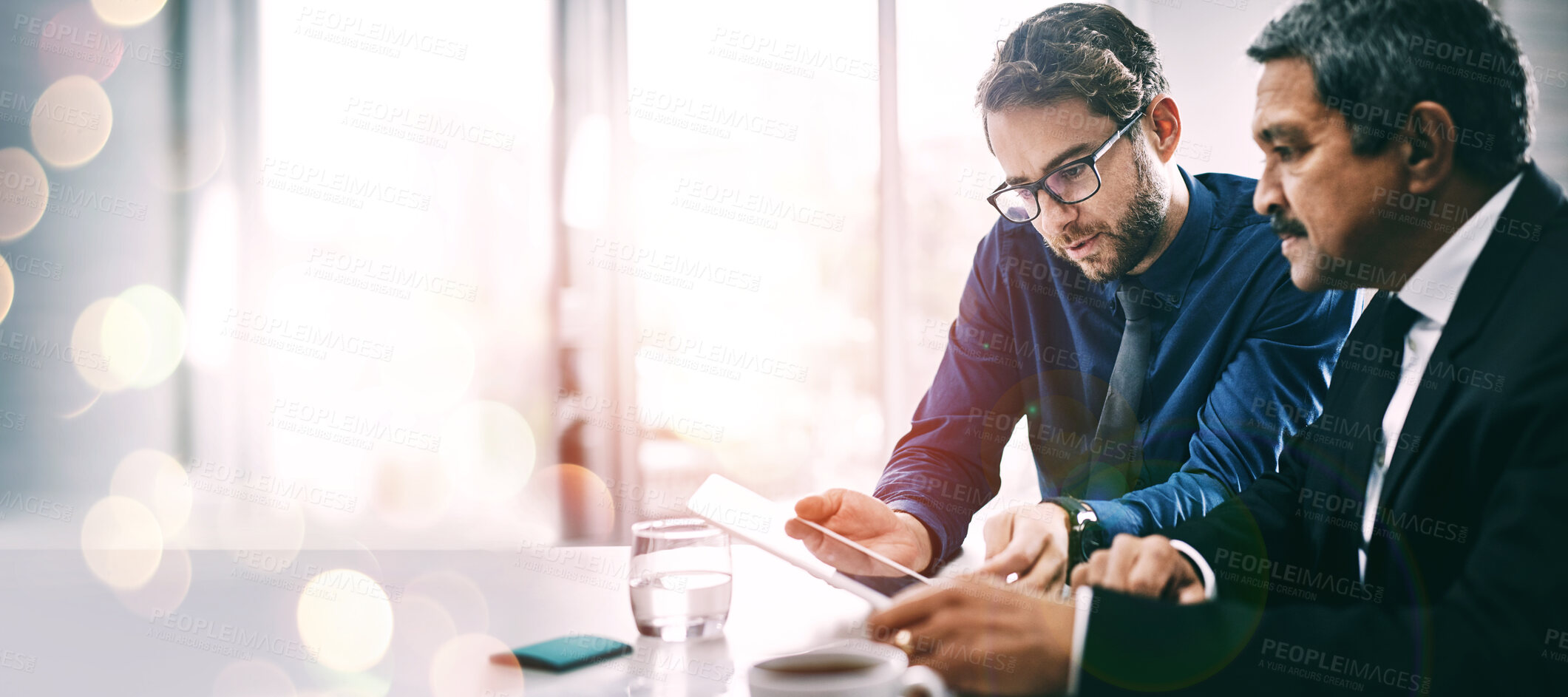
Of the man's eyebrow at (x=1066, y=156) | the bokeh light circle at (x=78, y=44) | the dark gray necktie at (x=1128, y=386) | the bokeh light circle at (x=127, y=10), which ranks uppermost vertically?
the bokeh light circle at (x=127, y=10)

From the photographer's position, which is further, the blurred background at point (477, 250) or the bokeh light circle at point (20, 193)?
the blurred background at point (477, 250)

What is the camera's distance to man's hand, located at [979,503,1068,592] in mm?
1113

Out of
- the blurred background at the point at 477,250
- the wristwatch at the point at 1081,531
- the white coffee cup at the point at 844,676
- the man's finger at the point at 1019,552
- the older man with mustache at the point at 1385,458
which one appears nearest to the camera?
the white coffee cup at the point at 844,676

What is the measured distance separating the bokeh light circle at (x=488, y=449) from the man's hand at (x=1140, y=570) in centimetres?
211

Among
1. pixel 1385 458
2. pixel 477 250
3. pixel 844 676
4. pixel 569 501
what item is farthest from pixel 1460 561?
pixel 477 250

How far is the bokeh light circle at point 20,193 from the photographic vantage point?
88.4 inches

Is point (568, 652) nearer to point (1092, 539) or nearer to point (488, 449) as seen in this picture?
point (1092, 539)

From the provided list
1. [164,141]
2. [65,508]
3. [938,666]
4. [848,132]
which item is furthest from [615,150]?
[938,666]

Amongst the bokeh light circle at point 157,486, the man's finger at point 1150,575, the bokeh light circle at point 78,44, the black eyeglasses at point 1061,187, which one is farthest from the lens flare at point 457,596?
the bokeh light circle at point 78,44

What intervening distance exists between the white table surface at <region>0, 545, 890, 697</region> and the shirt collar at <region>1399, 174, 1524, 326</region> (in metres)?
0.75

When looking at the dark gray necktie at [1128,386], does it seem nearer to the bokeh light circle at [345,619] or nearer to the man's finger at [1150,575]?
the man's finger at [1150,575]

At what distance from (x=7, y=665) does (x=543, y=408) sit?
6.05 ft

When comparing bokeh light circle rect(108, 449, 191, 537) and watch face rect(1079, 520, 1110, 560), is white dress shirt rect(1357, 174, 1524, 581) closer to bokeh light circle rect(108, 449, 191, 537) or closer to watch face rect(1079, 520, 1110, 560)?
watch face rect(1079, 520, 1110, 560)

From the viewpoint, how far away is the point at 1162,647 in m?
0.80
